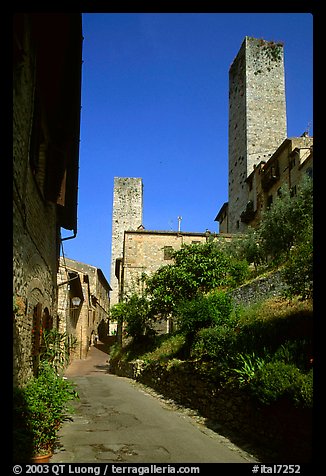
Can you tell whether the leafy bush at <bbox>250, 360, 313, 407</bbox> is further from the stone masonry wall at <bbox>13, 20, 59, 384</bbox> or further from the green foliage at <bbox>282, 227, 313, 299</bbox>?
the stone masonry wall at <bbox>13, 20, 59, 384</bbox>

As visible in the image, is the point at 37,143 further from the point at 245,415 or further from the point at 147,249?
the point at 147,249

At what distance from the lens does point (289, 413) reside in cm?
678

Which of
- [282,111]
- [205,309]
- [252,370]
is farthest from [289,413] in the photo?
[282,111]

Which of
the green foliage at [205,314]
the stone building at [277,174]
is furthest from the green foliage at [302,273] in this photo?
the stone building at [277,174]

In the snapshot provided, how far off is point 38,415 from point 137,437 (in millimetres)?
Result: 2596

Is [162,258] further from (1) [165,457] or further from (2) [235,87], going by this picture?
(1) [165,457]

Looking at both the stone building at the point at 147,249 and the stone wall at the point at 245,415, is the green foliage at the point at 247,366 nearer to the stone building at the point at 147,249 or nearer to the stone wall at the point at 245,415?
the stone wall at the point at 245,415

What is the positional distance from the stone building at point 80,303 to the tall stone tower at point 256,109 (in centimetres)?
1399

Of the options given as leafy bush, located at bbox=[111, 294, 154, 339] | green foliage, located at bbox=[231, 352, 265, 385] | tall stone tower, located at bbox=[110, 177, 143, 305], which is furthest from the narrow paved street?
tall stone tower, located at bbox=[110, 177, 143, 305]

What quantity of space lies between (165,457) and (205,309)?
7.15 metres

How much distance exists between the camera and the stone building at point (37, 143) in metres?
6.48

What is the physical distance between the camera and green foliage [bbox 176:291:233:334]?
13.3 meters

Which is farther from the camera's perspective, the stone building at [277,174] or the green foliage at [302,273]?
the stone building at [277,174]

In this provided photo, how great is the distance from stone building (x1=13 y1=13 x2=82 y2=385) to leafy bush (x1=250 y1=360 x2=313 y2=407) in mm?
4004
